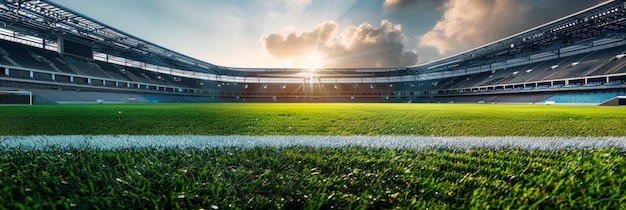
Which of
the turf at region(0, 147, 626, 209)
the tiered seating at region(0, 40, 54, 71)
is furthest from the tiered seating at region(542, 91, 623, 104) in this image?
the tiered seating at region(0, 40, 54, 71)

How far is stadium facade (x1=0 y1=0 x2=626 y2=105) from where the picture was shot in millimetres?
24281

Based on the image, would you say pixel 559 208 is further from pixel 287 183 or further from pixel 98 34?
pixel 98 34

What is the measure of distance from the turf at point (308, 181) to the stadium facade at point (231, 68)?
86.2ft

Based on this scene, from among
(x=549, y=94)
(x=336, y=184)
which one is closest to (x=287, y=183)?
(x=336, y=184)

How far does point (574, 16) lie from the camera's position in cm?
2406

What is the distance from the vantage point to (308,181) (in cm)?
120

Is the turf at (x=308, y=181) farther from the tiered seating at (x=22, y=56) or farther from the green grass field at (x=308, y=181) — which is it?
the tiered seating at (x=22, y=56)

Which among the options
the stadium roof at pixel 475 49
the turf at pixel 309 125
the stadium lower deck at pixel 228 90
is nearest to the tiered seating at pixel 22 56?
the stadium lower deck at pixel 228 90

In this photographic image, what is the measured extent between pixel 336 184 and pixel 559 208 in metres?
0.81

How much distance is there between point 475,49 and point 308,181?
42135 millimetres

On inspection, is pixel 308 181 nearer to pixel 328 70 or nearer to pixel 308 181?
pixel 308 181

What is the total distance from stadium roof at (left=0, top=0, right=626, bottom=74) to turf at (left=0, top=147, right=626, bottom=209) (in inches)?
1137

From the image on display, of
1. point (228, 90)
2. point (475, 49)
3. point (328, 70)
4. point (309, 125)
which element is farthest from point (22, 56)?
point (475, 49)

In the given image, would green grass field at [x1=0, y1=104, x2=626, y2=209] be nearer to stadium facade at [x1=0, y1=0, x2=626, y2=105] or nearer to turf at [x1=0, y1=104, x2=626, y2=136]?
turf at [x1=0, y1=104, x2=626, y2=136]
